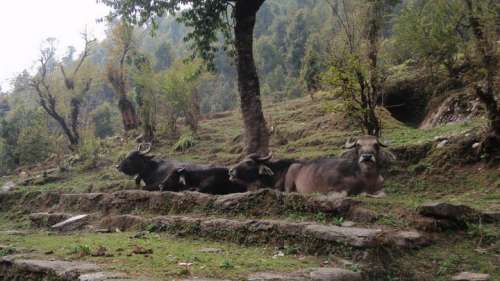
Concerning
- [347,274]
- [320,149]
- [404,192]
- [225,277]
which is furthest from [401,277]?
[320,149]

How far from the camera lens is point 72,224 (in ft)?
31.3

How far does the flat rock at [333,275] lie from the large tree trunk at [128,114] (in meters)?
24.9

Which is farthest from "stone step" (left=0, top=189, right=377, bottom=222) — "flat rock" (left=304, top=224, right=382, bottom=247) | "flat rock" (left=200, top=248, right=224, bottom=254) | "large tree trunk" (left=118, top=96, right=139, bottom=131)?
"large tree trunk" (left=118, top=96, right=139, bottom=131)

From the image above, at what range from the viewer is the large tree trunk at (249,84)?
1155 centimetres

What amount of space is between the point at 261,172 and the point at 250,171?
0.30 metres

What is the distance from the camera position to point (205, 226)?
729 cm

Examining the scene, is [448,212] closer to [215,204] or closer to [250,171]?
[215,204]

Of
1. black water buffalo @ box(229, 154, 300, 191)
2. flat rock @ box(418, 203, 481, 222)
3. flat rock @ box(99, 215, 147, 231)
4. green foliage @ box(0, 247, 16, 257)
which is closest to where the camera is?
flat rock @ box(418, 203, 481, 222)

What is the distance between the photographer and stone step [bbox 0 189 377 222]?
6789 millimetres

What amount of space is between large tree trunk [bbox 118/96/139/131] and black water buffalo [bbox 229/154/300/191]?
19396 millimetres

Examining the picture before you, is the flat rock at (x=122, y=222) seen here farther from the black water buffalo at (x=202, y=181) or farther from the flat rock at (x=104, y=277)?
the flat rock at (x=104, y=277)

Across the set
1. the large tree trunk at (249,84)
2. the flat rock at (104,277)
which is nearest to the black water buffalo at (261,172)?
the large tree trunk at (249,84)

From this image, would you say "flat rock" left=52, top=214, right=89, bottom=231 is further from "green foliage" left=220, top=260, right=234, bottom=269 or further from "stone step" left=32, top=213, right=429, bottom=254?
"green foliage" left=220, top=260, right=234, bottom=269

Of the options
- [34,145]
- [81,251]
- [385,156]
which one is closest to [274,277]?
[81,251]
